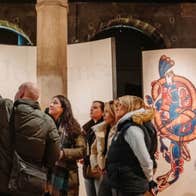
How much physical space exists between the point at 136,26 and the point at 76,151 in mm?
5246

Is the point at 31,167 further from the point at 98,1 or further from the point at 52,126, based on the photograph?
the point at 98,1

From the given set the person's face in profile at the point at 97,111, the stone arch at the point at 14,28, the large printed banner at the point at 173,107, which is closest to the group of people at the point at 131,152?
the person's face in profile at the point at 97,111

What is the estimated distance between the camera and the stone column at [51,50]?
21.9ft

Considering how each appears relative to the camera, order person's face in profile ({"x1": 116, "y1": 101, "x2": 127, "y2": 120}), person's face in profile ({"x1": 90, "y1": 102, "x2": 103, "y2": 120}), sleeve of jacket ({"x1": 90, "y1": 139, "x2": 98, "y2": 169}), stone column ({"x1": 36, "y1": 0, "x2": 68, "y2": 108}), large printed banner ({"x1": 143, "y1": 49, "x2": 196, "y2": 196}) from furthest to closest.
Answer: large printed banner ({"x1": 143, "y1": 49, "x2": 196, "y2": 196}) → stone column ({"x1": 36, "y1": 0, "x2": 68, "y2": 108}) → person's face in profile ({"x1": 90, "y1": 102, "x2": 103, "y2": 120}) → sleeve of jacket ({"x1": 90, "y1": 139, "x2": 98, "y2": 169}) → person's face in profile ({"x1": 116, "y1": 101, "x2": 127, "y2": 120})

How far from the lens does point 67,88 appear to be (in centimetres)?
708

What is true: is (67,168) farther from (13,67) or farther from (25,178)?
(13,67)

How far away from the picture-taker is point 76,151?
4613 mm

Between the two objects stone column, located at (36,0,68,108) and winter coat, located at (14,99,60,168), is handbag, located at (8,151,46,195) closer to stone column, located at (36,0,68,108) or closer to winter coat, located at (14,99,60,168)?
winter coat, located at (14,99,60,168)

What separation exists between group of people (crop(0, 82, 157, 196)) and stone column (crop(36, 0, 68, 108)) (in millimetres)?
1937

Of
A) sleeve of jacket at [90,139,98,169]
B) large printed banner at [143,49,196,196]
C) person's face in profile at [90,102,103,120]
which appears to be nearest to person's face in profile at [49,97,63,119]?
sleeve of jacket at [90,139,98,169]

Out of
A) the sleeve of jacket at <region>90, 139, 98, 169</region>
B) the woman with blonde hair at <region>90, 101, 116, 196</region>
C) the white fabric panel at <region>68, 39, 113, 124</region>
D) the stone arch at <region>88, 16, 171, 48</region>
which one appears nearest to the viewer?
the woman with blonde hair at <region>90, 101, 116, 196</region>

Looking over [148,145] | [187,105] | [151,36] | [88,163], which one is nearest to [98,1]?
[151,36]

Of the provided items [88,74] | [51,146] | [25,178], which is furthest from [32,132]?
[88,74]

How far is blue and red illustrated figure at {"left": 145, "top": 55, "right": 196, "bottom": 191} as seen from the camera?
7309 millimetres
